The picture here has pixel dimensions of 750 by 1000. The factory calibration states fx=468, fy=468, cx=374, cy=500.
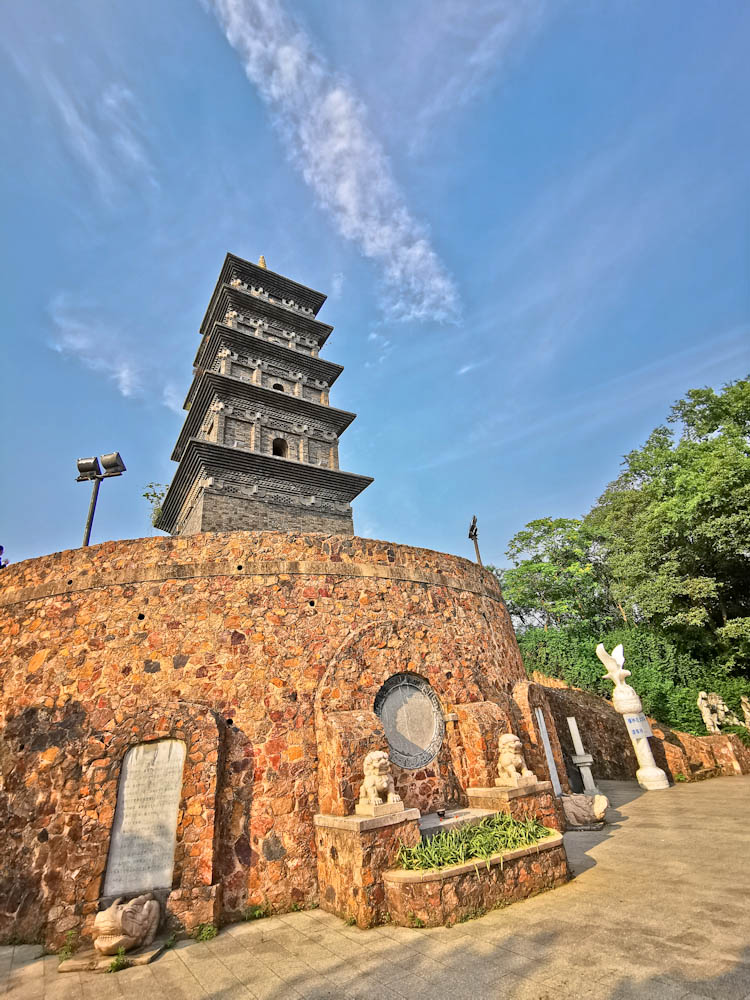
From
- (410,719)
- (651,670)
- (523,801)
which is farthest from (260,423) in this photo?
(651,670)

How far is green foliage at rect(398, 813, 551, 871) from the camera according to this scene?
550 centimetres

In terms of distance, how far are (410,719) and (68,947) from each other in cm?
487

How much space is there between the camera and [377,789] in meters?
5.98

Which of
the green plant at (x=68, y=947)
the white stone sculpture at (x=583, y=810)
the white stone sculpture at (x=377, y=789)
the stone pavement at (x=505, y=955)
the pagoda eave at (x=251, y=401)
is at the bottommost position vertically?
the stone pavement at (x=505, y=955)

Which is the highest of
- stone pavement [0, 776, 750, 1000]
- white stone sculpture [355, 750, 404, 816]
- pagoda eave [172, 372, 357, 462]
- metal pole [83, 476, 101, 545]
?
pagoda eave [172, 372, 357, 462]

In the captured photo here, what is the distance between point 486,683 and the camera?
349 inches

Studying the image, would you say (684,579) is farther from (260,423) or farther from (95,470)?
(95,470)

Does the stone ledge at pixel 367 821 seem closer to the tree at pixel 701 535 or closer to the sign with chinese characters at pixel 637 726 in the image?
the sign with chinese characters at pixel 637 726

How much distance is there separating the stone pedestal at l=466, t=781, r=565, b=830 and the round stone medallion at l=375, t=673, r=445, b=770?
101cm

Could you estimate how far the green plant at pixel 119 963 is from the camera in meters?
4.76

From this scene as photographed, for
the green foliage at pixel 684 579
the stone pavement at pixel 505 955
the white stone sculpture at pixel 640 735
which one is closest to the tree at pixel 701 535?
the green foliage at pixel 684 579

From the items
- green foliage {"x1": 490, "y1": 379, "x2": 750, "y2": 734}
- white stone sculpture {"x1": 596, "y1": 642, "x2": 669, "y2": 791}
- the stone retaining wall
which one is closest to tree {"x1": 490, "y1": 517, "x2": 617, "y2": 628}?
green foliage {"x1": 490, "y1": 379, "x2": 750, "y2": 734}

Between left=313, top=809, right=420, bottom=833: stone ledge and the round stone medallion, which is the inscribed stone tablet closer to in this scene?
left=313, top=809, right=420, bottom=833: stone ledge

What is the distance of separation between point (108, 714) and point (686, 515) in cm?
1968
